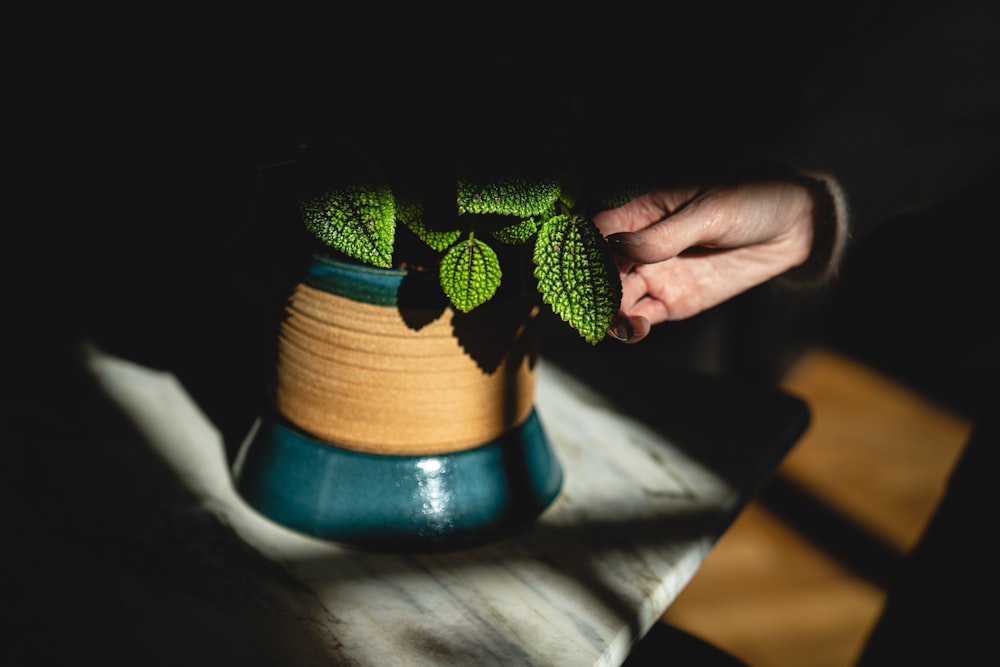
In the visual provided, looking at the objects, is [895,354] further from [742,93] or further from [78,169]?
[78,169]

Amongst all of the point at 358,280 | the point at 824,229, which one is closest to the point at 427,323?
the point at 358,280

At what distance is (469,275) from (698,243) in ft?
0.84

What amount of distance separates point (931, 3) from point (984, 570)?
2.39 feet

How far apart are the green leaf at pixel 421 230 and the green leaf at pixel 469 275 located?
11 mm

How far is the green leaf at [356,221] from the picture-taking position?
1.74ft

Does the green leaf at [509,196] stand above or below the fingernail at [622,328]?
above

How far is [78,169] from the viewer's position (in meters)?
1.67

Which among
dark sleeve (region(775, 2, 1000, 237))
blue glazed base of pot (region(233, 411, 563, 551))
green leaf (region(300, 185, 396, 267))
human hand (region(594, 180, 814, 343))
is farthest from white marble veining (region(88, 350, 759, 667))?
dark sleeve (region(775, 2, 1000, 237))

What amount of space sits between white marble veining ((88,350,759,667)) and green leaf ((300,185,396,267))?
27 cm

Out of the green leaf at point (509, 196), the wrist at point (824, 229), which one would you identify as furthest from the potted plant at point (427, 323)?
the wrist at point (824, 229)

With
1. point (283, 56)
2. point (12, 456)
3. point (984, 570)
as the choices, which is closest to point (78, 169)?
point (12, 456)

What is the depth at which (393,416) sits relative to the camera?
645 mm

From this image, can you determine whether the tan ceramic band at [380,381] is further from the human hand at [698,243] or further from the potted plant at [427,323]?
the human hand at [698,243]

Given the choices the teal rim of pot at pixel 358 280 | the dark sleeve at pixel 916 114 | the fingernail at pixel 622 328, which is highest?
the dark sleeve at pixel 916 114
